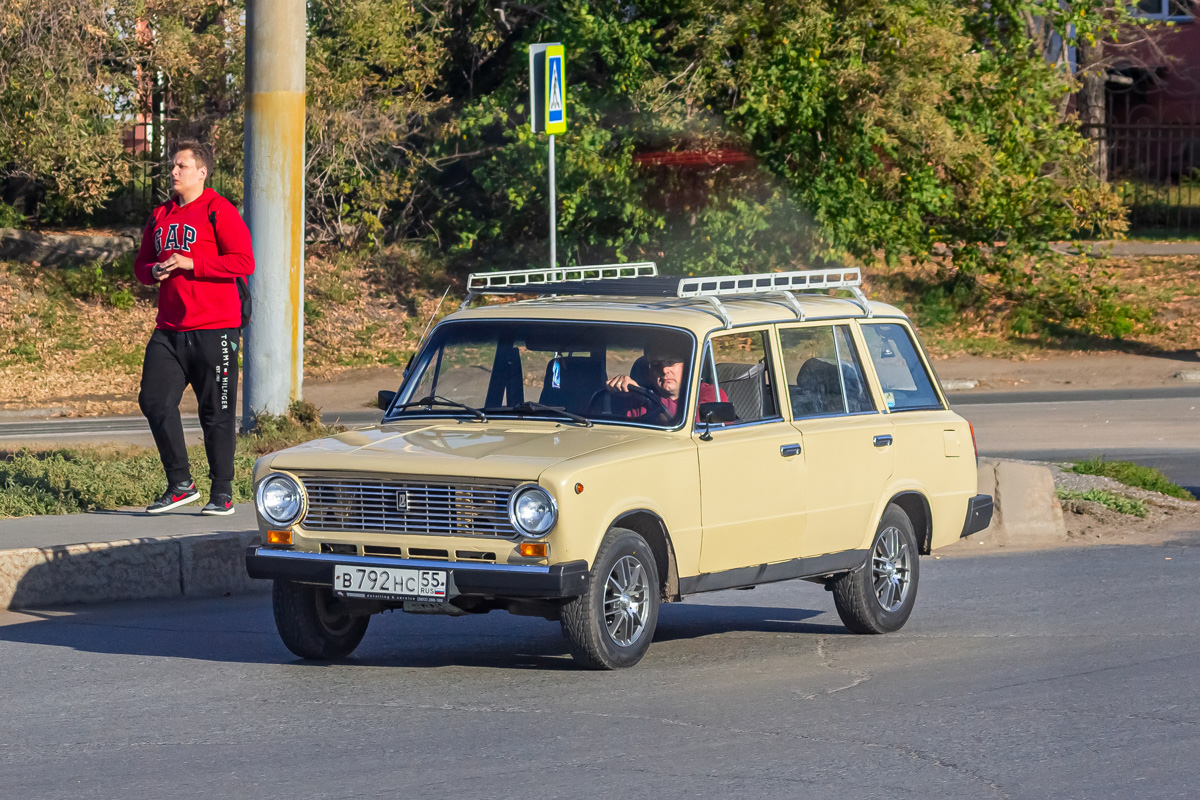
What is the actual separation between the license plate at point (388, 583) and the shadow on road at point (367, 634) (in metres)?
0.66

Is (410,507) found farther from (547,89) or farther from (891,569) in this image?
(547,89)

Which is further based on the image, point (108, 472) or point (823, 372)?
point (108, 472)

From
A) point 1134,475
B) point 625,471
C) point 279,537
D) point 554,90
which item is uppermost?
point 554,90

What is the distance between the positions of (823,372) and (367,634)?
258 cm

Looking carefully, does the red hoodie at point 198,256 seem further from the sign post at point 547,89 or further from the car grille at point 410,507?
the sign post at point 547,89

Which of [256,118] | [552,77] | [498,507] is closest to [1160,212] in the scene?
[552,77]

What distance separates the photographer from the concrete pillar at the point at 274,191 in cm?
1327

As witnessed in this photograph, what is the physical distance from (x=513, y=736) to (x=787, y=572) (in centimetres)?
218

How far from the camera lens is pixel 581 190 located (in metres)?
24.6

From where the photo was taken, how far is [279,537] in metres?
6.93

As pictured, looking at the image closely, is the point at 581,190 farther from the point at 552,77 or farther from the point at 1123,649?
the point at 1123,649

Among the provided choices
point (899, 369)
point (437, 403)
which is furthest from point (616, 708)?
point (899, 369)

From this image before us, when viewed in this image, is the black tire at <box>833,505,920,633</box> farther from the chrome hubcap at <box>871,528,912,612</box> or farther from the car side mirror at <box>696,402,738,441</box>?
the car side mirror at <box>696,402,738,441</box>

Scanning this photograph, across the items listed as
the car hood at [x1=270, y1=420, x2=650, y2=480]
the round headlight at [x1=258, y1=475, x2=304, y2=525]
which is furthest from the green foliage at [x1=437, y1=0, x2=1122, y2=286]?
the round headlight at [x1=258, y1=475, x2=304, y2=525]
